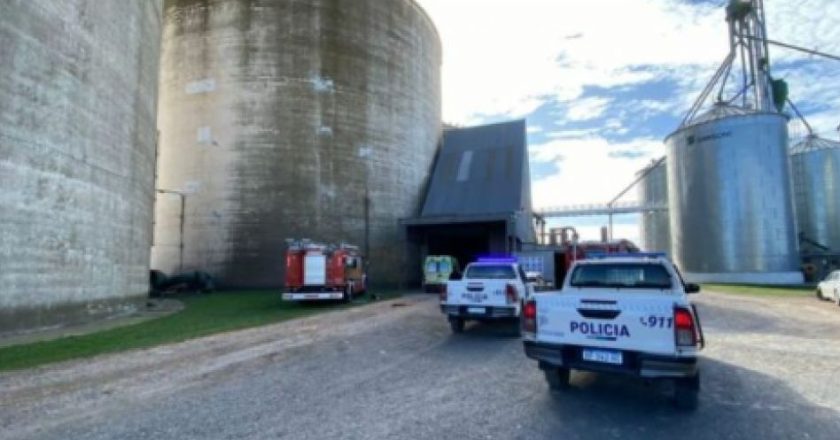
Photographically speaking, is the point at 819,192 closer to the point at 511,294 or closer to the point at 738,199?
the point at 738,199

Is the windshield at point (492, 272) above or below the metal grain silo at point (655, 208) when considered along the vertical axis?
below

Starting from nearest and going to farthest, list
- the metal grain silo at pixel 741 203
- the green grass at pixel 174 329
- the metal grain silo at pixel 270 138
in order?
the green grass at pixel 174 329 → the metal grain silo at pixel 270 138 → the metal grain silo at pixel 741 203

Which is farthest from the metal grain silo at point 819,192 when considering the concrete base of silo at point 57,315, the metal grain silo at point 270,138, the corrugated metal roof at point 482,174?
the concrete base of silo at point 57,315

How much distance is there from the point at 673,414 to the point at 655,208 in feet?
175

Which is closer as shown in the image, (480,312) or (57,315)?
(480,312)

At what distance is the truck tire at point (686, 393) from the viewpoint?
641 centimetres

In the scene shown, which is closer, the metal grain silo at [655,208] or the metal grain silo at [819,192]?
the metal grain silo at [819,192]

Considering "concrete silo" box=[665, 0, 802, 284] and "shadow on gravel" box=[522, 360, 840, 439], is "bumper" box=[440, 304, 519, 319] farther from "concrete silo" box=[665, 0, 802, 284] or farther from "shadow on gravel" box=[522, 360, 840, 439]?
"concrete silo" box=[665, 0, 802, 284]

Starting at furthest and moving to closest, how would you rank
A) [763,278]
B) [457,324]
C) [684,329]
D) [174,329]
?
[763,278]
[174,329]
[457,324]
[684,329]

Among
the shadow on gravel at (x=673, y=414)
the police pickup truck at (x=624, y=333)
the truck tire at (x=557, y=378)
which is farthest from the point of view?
the truck tire at (x=557, y=378)

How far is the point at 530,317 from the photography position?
23.9 ft

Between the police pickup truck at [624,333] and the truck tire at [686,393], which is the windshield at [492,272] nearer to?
the police pickup truck at [624,333]

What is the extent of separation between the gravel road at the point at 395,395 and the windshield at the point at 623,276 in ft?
5.12

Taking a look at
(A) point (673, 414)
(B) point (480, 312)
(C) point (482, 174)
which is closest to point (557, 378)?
(A) point (673, 414)
